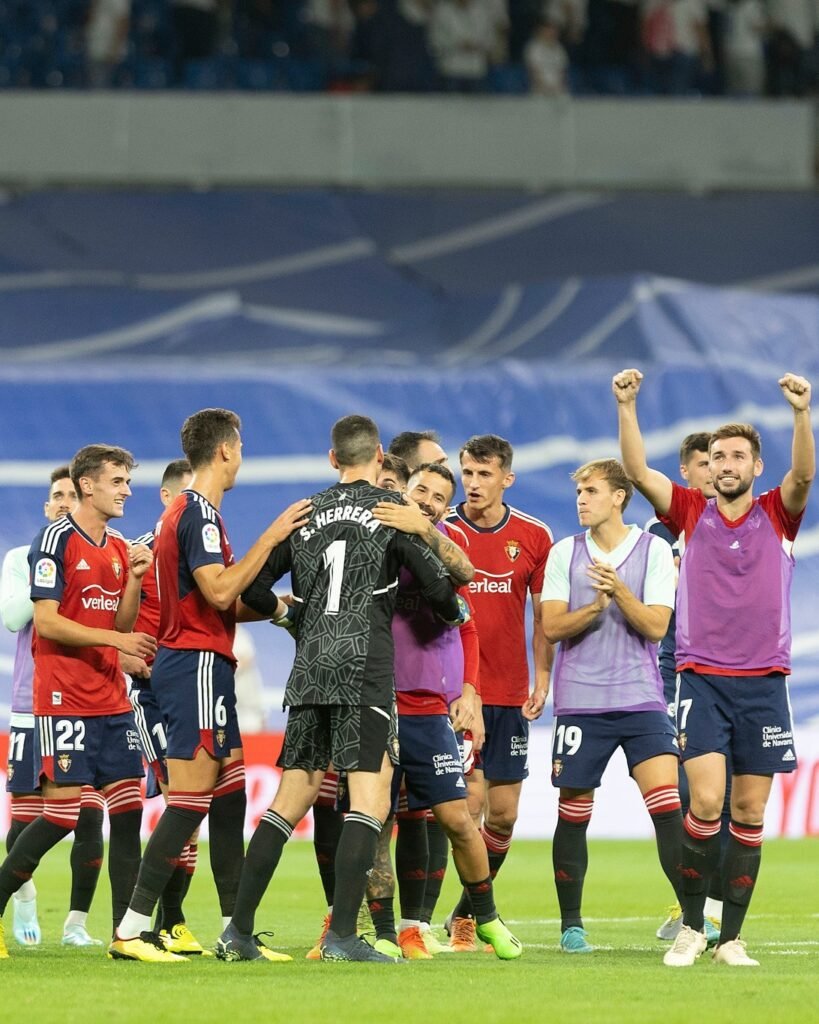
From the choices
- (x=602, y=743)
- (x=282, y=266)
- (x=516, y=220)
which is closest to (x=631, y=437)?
(x=602, y=743)

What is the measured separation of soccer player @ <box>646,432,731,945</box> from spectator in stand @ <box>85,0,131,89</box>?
1423cm

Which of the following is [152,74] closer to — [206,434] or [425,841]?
[206,434]

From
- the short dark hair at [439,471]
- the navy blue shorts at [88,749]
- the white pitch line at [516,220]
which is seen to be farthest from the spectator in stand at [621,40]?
the navy blue shorts at [88,749]

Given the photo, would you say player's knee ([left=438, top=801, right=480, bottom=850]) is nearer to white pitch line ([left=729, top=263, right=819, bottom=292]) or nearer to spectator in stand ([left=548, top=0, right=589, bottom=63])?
white pitch line ([left=729, top=263, right=819, bottom=292])

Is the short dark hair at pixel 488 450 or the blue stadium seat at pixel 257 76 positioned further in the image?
the blue stadium seat at pixel 257 76

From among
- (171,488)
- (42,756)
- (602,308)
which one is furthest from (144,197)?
(42,756)

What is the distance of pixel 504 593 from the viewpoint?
29.7ft

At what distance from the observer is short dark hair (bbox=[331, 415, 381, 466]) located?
7.43 metres

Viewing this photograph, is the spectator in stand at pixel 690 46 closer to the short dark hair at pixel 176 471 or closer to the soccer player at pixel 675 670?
the soccer player at pixel 675 670

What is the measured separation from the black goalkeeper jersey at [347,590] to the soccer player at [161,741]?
951 millimetres

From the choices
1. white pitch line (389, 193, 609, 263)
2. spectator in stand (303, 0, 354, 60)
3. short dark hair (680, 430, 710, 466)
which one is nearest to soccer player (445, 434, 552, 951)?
short dark hair (680, 430, 710, 466)

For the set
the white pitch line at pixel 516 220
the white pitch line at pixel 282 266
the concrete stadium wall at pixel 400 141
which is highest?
the concrete stadium wall at pixel 400 141

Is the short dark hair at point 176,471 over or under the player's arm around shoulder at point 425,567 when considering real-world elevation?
over

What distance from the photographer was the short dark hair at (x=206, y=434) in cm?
764
